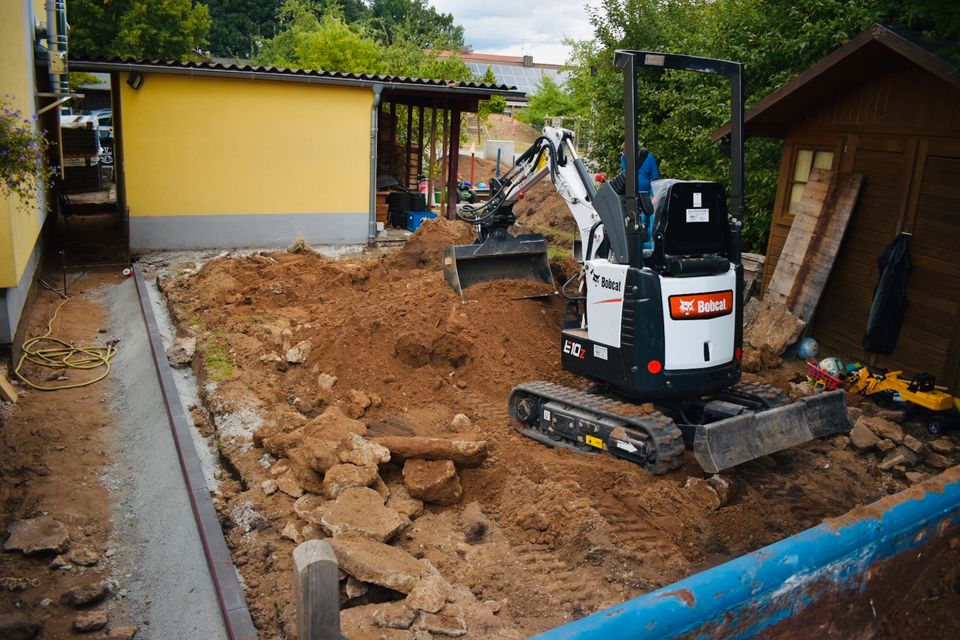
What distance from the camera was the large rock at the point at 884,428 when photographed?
768 centimetres

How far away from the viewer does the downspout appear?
16016mm

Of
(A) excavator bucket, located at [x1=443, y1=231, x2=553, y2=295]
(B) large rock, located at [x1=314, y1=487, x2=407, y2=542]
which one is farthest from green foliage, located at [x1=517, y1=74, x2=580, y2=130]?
(B) large rock, located at [x1=314, y1=487, x2=407, y2=542]

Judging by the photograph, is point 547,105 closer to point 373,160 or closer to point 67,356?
point 373,160

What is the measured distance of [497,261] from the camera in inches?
395

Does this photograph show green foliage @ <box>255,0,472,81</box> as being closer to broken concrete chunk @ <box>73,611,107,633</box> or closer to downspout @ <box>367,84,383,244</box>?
downspout @ <box>367,84,383,244</box>

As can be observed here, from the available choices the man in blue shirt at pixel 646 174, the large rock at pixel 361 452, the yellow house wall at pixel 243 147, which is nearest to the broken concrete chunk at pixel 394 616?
the large rock at pixel 361 452

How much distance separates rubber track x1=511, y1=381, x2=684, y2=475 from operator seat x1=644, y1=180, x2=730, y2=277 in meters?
1.20

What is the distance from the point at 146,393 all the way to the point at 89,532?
2.77 metres

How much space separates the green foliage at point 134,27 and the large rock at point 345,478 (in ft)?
109

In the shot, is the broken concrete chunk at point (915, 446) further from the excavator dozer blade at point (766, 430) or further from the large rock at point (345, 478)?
the large rock at point (345, 478)

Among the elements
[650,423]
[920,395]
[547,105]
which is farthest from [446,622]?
[547,105]

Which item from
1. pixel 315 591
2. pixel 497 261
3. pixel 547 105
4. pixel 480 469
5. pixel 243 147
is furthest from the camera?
pixel 547 105

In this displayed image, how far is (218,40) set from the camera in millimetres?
53375

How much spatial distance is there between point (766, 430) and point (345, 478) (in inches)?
135
